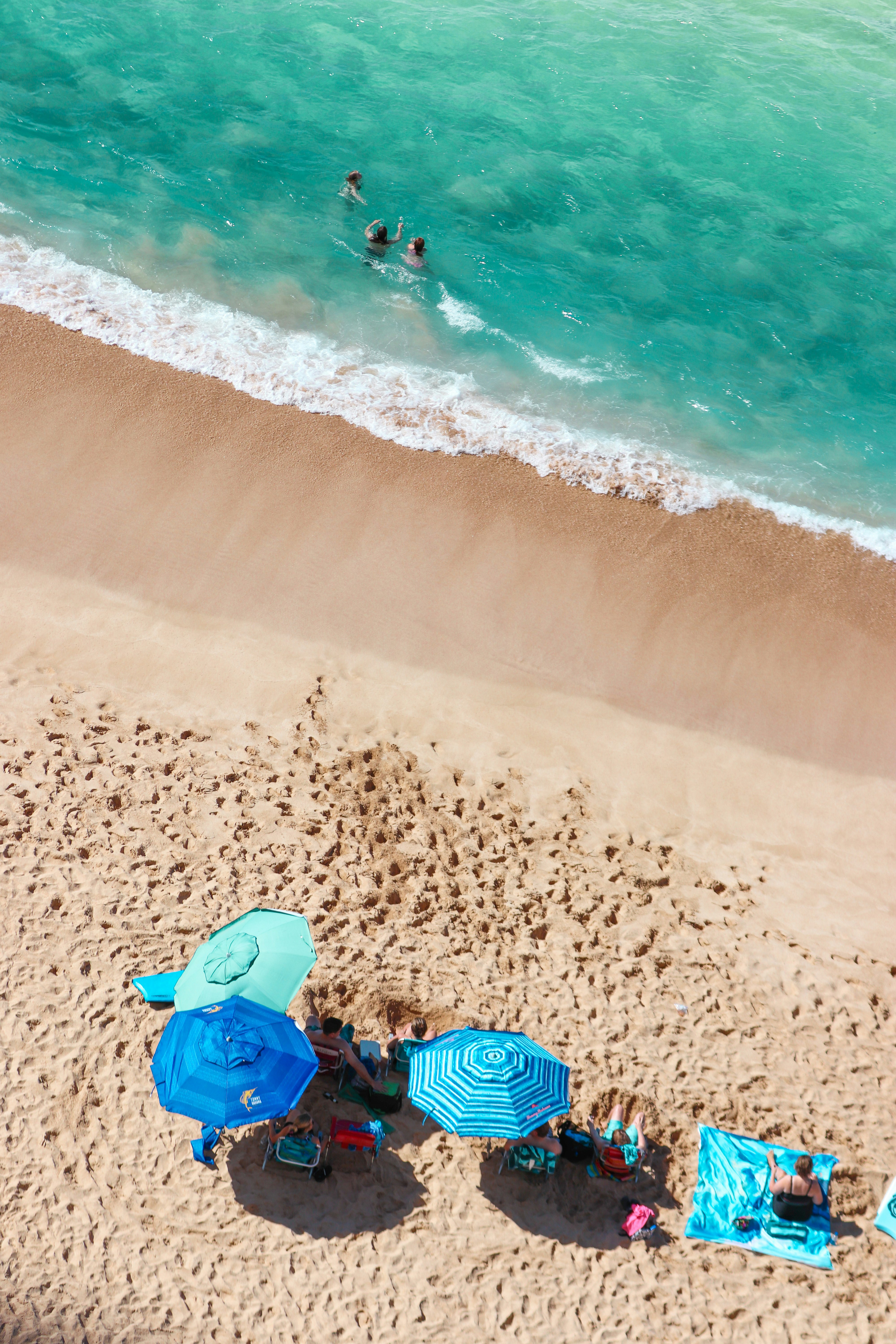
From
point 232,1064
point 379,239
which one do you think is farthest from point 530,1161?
point 379,239

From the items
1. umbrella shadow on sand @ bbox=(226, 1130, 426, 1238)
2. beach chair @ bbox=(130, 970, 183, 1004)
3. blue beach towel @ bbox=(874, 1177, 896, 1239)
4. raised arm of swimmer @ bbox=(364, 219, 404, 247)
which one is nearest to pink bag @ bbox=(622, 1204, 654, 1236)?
umbrella shadow on sand @ bbox=(226, 1130, 426, 1238)

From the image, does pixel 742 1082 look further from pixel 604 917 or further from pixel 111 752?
pixel 111 752

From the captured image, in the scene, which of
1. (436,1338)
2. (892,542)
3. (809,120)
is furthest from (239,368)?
(809,120)

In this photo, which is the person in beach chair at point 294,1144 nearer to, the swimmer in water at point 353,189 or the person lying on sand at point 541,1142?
the person lying on sand at point 541,1142

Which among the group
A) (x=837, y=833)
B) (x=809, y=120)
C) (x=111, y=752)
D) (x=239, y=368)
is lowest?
(x=111, y=752)

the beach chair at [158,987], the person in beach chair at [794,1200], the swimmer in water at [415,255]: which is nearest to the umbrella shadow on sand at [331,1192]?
the beach chair at [158,987]

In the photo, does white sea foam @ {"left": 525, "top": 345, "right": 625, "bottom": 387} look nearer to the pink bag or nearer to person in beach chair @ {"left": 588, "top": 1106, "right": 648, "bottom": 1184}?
person in beach chair @ {"left": 588, "top": 1106, "right": 648, "bottom": 1184}
